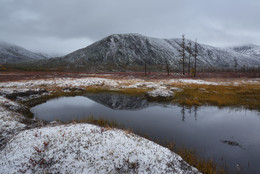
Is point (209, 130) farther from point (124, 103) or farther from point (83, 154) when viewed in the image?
point (124, 103)

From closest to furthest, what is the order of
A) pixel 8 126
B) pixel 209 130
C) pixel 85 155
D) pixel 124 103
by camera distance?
pixel 85 155 < pixel 8 126 < pixel 209 130 < pixel 124 103

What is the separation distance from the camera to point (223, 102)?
21609 mm

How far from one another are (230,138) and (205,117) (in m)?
4.99

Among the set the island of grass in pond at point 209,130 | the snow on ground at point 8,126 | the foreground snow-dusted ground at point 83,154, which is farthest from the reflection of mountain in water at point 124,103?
the snow on ground at point 8,126

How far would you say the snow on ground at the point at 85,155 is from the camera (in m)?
6.70

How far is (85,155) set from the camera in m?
7.34

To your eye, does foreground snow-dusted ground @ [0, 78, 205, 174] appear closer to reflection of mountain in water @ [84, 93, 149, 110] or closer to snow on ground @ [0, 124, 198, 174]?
snow on ground @ [0, 124, 198, 174]

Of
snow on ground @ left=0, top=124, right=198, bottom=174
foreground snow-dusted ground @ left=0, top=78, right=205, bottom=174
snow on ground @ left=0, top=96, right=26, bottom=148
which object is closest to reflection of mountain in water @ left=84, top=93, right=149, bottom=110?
foreground snow-dusted ground @ left=0, top=78, right=205, bottom=174

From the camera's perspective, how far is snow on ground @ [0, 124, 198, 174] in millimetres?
6703

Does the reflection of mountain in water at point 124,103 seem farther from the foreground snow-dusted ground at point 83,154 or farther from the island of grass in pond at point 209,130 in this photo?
the foreground snow-dusted ground at point 83,154

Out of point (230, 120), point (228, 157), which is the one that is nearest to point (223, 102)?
point (230, 120)

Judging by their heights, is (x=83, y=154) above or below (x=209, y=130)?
above

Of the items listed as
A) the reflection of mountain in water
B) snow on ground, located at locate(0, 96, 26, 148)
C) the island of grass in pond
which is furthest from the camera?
the reflection of mountain in water

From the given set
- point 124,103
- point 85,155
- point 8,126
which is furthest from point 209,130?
point 8,126
